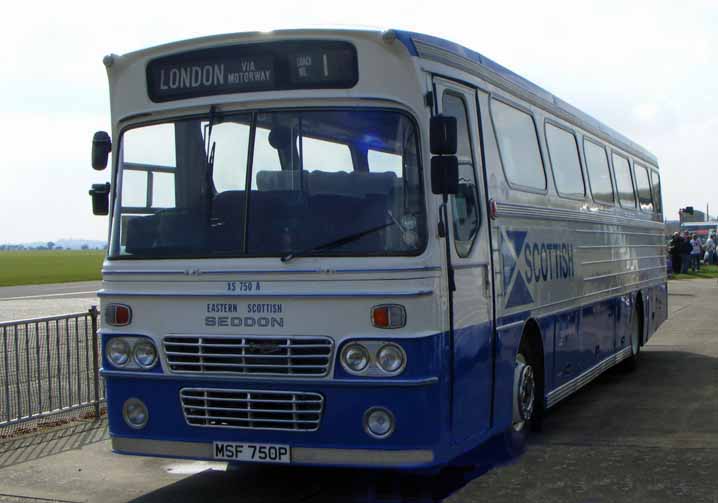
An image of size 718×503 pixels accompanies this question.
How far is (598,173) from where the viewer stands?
12.7 meters

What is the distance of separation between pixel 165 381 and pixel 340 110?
2250 mm

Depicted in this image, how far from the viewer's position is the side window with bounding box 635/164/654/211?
1590 centimetres

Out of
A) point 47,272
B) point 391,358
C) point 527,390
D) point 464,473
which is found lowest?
point 464,473

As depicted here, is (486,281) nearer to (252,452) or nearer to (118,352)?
(252,452)

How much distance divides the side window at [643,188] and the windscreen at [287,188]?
9688 mm

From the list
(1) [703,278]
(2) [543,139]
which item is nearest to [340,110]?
(2) [543,139]

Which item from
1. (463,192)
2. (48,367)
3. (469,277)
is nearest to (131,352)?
(469,277)

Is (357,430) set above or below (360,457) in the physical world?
above

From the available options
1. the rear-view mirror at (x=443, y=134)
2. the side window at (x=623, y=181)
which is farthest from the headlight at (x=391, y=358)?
the side window at (x=623, y=181)

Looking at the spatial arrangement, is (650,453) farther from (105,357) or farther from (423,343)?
(105,357)

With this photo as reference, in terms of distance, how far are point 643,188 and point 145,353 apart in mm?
10968

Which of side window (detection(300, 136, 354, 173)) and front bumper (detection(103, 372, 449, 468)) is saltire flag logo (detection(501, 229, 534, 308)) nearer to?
front bumper (detection(103, 372, 449, 468))

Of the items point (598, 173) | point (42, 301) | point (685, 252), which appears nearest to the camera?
point (598, 173)

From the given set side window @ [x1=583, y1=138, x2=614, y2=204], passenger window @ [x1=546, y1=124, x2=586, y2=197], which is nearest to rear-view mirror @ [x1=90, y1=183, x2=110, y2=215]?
passenger window @ [x1=546, y1=124, x2=586, y2=197]
